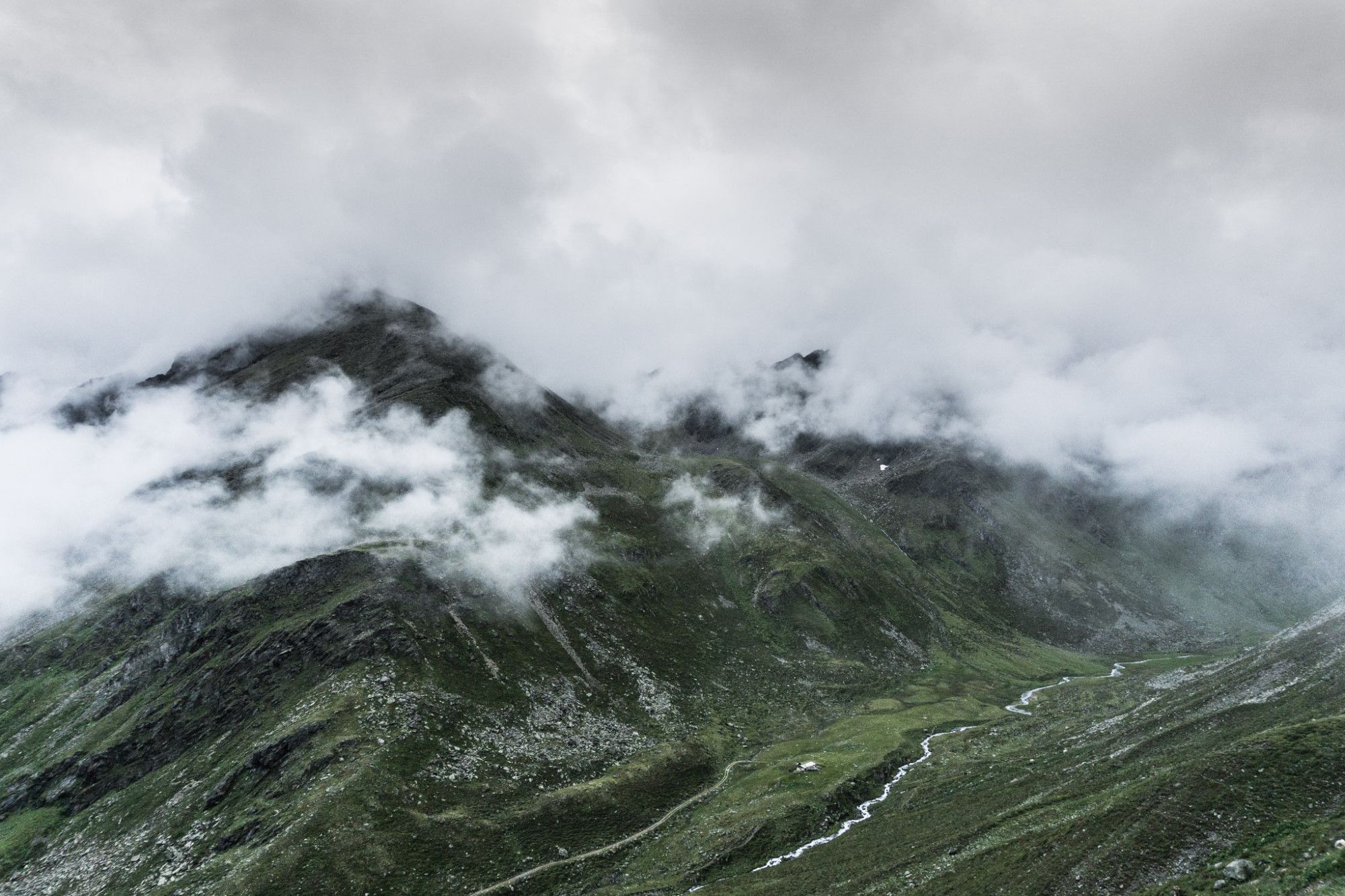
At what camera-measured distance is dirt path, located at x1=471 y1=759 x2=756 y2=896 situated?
9212 centimetres

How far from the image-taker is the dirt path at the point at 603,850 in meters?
92.1

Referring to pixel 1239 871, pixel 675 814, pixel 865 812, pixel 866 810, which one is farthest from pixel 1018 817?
pixel 675 814

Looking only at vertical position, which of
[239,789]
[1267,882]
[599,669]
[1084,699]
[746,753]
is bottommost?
[1084,699]

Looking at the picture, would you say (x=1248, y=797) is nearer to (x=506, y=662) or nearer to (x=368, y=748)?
(x=368, y=748)

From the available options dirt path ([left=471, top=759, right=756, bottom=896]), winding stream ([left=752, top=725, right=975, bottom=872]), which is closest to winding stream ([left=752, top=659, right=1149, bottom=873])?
winding stream ([left=752, top=725, right=975, bottom=872])

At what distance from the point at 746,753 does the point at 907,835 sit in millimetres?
72072

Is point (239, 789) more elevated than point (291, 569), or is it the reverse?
A: point (291, 569)

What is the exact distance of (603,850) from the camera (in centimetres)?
10238

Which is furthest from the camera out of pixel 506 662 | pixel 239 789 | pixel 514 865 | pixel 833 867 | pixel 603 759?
pixel 506 662

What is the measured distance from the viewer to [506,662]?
164 meters

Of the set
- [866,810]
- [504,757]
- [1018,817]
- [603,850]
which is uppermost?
[504,757]

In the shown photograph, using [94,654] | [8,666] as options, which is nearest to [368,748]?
[94,654]

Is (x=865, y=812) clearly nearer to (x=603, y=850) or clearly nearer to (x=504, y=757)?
(x=603, y=850)

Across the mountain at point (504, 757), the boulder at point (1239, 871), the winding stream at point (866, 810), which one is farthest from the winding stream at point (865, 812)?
the boulder at point (1239, 871)
